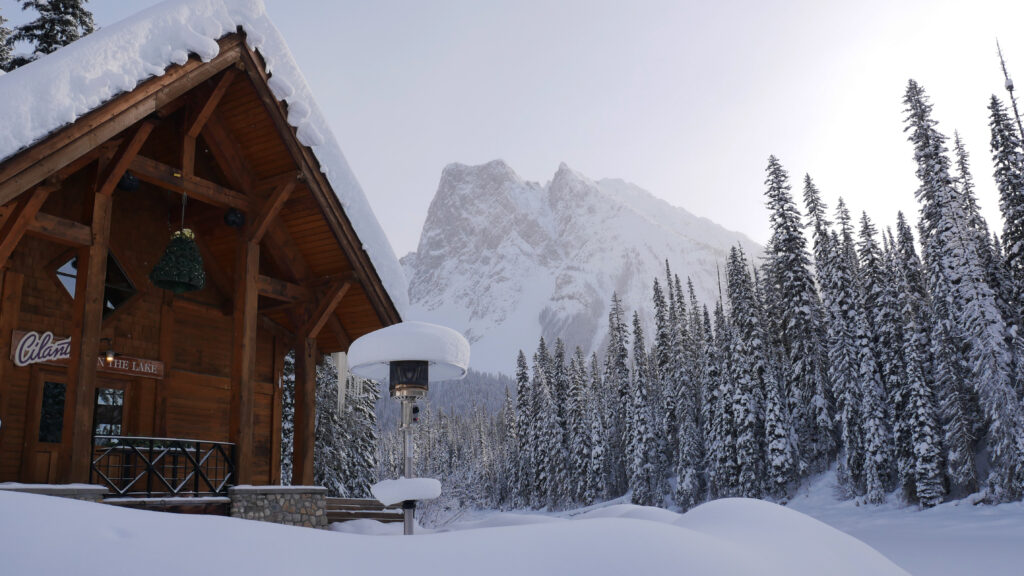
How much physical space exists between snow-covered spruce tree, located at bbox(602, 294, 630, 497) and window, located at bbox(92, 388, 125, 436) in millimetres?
48944

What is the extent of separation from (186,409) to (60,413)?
2111 mm

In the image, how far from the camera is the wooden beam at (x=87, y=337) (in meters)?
9.44

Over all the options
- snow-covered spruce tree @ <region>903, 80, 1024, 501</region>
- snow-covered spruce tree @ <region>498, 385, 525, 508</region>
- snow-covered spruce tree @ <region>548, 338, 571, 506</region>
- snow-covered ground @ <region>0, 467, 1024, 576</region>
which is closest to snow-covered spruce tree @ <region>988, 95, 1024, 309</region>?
snow-covered spruce tree @ <region>903, 80, 1024, 501</region>

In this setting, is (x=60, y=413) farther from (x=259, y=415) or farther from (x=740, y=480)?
(x=740, y=480)

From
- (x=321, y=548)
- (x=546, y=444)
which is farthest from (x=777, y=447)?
(x=321, y=548)

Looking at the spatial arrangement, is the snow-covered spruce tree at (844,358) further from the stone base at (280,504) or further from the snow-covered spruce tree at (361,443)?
the stone base at (280,504)

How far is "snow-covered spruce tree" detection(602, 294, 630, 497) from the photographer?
60.5 metres

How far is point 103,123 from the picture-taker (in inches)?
369

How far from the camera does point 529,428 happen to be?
6881 cm

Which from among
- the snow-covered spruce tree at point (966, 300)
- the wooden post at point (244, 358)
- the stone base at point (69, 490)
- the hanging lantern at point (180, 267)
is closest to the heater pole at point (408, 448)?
the stone base at point (69, 490)

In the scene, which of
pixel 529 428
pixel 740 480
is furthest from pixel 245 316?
pixel 529 428

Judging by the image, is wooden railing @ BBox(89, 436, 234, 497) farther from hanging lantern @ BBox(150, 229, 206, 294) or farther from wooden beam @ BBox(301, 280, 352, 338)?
wooden beam @ BBox(301, 280, 352, 338)

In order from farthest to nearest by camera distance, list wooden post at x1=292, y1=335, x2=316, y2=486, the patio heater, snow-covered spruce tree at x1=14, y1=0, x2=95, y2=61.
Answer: snow-covered spruce tree at x1=14, y1=0, x2=95, y2=61, wooden post at x1=292, y1=335, x2=316, y2=486, the patio heater

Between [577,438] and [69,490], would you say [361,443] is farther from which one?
[577,438]
